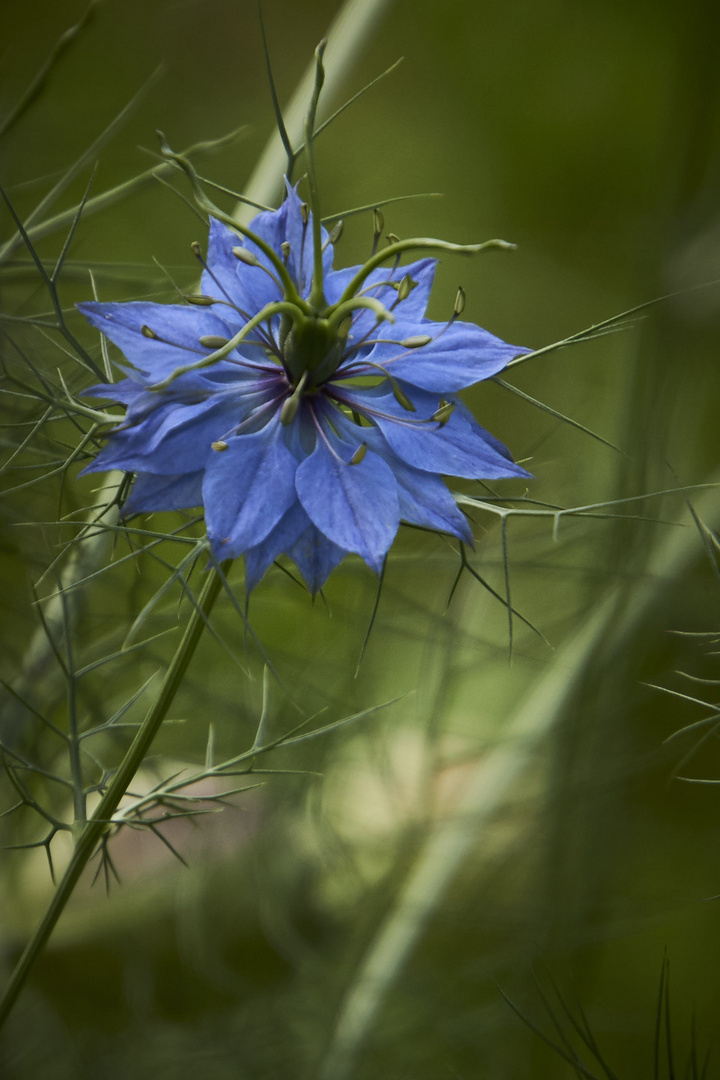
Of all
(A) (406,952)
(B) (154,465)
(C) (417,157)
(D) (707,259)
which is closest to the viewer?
(B) (154,465)

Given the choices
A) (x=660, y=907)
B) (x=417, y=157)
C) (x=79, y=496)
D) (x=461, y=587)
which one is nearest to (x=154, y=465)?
(x=79, y=496)

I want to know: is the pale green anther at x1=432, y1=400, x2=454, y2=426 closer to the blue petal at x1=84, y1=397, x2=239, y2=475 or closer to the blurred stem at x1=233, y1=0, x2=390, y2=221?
the blue petal at x1=84, y1=397, x2=239, y2=475

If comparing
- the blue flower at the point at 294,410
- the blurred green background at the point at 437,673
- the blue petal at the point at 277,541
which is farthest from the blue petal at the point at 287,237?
the blurred green background at the point at 437,673

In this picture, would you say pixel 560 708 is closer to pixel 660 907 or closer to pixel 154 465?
pixel 660 907

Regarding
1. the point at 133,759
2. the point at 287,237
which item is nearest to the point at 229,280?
the point at 287,237

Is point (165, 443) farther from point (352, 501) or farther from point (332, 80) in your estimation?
point (332, 80)

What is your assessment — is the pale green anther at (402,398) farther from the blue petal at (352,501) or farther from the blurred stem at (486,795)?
the blurred stem at (486,795)

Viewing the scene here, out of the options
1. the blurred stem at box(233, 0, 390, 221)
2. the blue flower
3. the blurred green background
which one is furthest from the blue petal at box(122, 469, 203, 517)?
the blurred green background
